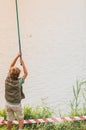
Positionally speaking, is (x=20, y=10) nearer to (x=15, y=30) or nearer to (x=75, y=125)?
(x=15, y=30)

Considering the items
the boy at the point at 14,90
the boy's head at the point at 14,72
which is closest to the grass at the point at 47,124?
the boy at the point at 14,90

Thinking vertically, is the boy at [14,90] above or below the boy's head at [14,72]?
below

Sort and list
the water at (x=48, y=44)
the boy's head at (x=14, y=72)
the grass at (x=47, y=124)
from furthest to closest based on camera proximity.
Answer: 1. the water at (x=48, y=44)
2. the grass at (x=47, y=124)
3. the boy's head at (x=14, y=72)

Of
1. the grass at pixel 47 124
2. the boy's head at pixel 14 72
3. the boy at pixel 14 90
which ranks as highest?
the boy's head at pixel 14 72

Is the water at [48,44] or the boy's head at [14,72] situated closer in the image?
the boy's head at [14,72]

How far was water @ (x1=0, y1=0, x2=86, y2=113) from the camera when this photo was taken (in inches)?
428

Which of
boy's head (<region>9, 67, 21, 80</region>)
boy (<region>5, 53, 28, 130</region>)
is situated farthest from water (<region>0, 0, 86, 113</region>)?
boy's head (<region>9, 67, 21, 80</region>)

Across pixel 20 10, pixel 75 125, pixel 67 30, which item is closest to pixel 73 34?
pixel 67 30

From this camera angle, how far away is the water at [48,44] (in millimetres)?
10859

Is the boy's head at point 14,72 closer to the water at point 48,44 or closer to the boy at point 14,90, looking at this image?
the boy at point 14,90

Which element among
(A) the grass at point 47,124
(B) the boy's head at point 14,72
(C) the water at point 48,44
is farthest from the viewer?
(C) the water at point 48,44

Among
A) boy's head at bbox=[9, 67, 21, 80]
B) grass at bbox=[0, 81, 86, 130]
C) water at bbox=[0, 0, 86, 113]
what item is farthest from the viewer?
water at bbox=[0, 0, 86, 113]

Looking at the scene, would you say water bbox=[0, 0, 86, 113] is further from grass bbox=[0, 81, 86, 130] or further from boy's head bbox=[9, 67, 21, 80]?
boy's head bbox=[9, 67, 21, 80]

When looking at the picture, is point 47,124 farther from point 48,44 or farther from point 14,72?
point 48,44
